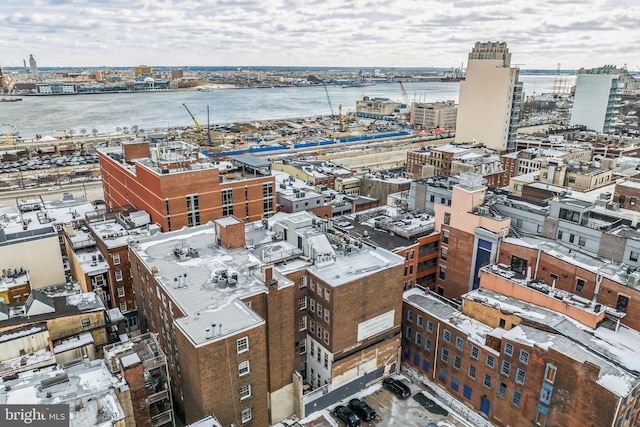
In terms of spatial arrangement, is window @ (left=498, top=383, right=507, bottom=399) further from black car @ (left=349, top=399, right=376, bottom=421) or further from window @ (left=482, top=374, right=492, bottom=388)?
black car @ (left=349, top=399, right=376, bottom=421)

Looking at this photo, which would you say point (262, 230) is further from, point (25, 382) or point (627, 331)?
point (627, 331)

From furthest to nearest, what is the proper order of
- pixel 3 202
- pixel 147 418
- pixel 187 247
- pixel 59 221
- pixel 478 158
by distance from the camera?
pixel 3 202
pixel 478 158
pixel 59 221
pixel 187 247
pixel 147 418

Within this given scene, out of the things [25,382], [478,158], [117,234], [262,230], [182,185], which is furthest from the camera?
[478,158]

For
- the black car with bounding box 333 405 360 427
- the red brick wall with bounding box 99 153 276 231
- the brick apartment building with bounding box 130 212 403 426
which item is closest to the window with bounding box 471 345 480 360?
the brick apartment building with bounding box 130 212 403 426

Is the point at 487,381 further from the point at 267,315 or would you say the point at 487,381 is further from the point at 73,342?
the point at 73,342

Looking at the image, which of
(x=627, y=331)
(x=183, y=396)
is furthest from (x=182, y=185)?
(x=627, y=331)

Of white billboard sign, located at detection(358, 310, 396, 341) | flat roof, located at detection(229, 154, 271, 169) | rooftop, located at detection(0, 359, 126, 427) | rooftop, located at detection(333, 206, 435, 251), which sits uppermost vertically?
flat roof, located at detection(229, 154, 271, 169)
